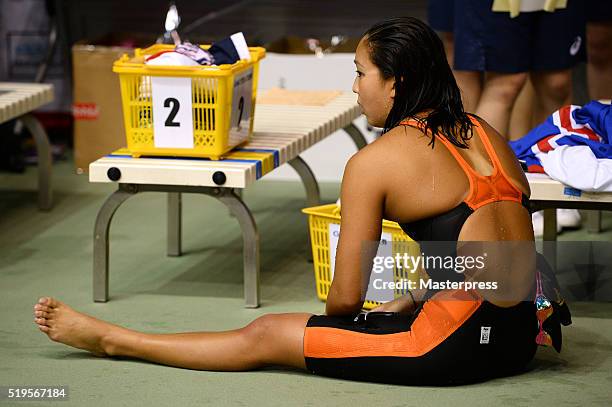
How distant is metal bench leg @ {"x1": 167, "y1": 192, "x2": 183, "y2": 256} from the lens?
460cm

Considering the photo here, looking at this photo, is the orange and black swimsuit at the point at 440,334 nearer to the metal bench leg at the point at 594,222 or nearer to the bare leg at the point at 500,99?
the bare leg at the point at 500,99

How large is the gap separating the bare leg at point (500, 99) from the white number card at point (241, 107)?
987 mm

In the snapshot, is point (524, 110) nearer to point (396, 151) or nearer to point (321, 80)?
point (321, 80)

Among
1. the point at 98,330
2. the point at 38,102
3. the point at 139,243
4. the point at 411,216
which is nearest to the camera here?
the point at 411,216

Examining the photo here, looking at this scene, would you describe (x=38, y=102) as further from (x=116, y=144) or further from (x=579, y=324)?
(x=579, y=324)

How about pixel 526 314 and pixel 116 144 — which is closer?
pixel 526 314

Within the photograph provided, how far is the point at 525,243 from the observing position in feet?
10.0

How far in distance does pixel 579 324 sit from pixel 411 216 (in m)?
1.01

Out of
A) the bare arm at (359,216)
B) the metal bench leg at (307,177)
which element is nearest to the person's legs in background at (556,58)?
the metal bench leg at (307,177)

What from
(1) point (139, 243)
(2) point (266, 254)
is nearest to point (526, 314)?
(2) point (266, 254)

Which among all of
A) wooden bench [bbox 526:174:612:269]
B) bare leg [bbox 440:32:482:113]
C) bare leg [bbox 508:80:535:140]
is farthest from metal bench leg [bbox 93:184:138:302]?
bare leg [bbox 508:80:535:140]

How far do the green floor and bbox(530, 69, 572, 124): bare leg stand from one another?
536 mm

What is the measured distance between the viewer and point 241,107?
4.05 metres

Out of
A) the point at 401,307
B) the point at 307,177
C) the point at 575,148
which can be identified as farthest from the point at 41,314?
the point at 575,148
